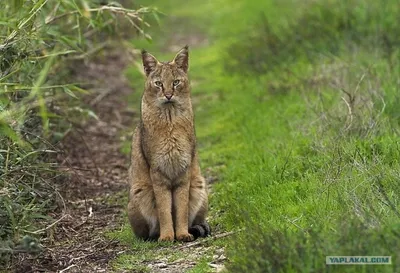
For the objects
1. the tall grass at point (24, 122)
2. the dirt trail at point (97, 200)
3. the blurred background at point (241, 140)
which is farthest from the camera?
the dirt trail at point (97, 200)

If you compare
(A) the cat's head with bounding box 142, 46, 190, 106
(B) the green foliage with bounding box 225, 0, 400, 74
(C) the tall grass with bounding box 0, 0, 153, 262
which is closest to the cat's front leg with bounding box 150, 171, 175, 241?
(A) the cat's head with bounding box 142, 46, 190, 106

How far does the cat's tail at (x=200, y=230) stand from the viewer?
7489mm

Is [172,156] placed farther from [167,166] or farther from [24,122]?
[24,122]

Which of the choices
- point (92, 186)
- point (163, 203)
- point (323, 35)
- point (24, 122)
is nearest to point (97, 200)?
point (92, 186)

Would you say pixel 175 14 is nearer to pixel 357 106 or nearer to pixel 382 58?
pixel 382 58

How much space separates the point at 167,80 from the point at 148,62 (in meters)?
0.31

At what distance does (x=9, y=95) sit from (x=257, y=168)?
2413 millimetres

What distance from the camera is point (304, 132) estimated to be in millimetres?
9398

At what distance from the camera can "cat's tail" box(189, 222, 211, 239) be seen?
749 cm

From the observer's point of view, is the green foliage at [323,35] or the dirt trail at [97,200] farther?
the green foliage at [323,35]

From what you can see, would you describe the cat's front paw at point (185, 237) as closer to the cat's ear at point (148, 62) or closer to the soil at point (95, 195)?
the soil at point (95, 195)

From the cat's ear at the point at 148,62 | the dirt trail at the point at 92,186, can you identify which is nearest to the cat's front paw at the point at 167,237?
the dirt trail at the point at 92,186

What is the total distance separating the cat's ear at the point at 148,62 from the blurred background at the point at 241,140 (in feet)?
2.07

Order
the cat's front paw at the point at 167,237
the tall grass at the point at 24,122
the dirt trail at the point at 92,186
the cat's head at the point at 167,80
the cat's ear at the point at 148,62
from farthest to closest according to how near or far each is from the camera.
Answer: the cat's ear at the point at 148,62, the cat's head at the point at 167,80, the cat's front paw at the point at 167,237, the dirt trail at the point at 92,186, the tall grass at the point at 24,122
